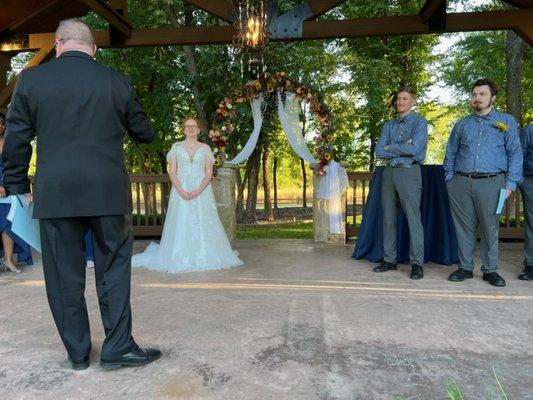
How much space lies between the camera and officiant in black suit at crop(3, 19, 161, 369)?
1.99 meters

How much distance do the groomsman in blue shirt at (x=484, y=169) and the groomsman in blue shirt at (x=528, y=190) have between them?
Answer: 38cm

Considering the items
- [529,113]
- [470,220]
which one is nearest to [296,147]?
[470,220]

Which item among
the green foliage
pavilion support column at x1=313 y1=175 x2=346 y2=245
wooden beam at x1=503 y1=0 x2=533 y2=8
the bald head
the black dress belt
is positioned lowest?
pavilion support column at x1=313 y1=175 x2=346 y2=245

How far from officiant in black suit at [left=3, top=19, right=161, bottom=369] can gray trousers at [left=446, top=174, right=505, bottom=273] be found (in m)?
2.93

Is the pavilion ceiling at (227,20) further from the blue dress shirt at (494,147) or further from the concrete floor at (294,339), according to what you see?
the concrete floor at (294,339)

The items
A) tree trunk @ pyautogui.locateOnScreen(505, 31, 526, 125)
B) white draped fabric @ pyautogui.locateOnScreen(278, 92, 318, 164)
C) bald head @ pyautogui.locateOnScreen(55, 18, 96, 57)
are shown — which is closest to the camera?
bald head @ pyautogui.locateOnScreen(55, 18, 96, 57)

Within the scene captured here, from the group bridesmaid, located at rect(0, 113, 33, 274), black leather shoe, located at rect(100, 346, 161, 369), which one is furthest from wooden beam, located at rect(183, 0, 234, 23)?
black leather shoe, located at rect(100, 346, 161, 369)

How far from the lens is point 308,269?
4484mm

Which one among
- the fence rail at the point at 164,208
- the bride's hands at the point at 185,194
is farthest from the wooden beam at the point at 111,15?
the bride's hands at the point at 185,194

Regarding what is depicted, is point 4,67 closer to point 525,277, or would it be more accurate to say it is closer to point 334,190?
point 334,190

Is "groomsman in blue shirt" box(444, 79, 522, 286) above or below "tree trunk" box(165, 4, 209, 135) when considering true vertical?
below

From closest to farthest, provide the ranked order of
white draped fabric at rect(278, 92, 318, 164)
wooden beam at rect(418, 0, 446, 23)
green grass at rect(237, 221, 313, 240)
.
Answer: wooden beam at rect(418, 0, 446, 23) → white draped fabric at rect(278, 92, 318, 164) → green grass at rect(237, 221, 313, 240)

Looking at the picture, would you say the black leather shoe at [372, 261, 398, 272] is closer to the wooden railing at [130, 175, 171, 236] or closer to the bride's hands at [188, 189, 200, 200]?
the bride's hands at [188, 189, 200, 200]

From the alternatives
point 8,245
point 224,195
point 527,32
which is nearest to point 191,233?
point 224,195
